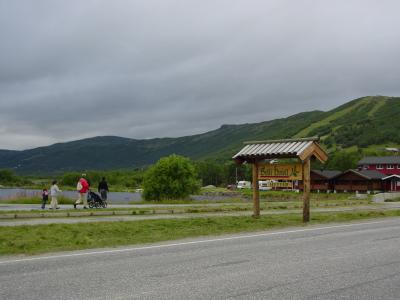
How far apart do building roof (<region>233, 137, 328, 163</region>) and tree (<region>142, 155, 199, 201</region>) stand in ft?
97.4

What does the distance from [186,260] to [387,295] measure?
4.49 metres

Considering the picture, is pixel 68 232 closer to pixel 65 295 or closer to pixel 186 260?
pixel 186 260

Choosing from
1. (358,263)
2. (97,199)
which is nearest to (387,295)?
(358,263)

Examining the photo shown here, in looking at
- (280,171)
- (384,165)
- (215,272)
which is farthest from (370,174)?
(215,272)

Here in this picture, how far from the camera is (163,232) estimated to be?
17.0m

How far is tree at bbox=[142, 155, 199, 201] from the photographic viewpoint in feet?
172

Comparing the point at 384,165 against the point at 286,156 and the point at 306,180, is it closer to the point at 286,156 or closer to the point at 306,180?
the point at 306,180

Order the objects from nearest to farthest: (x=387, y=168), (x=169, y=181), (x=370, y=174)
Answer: (x=169, y=181) < (x=370, y=174) < (x=387, y=168)

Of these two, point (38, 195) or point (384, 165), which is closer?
point (38, 195)

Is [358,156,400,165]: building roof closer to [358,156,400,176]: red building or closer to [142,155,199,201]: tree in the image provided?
[358,156,400,176]: red building

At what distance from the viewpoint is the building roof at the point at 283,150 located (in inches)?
821

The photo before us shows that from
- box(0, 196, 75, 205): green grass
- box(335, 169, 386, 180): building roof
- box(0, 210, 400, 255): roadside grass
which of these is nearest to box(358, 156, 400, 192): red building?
box(335, 169, 386, 180): building roof

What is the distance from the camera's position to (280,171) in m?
22.2

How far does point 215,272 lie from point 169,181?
141 feet
